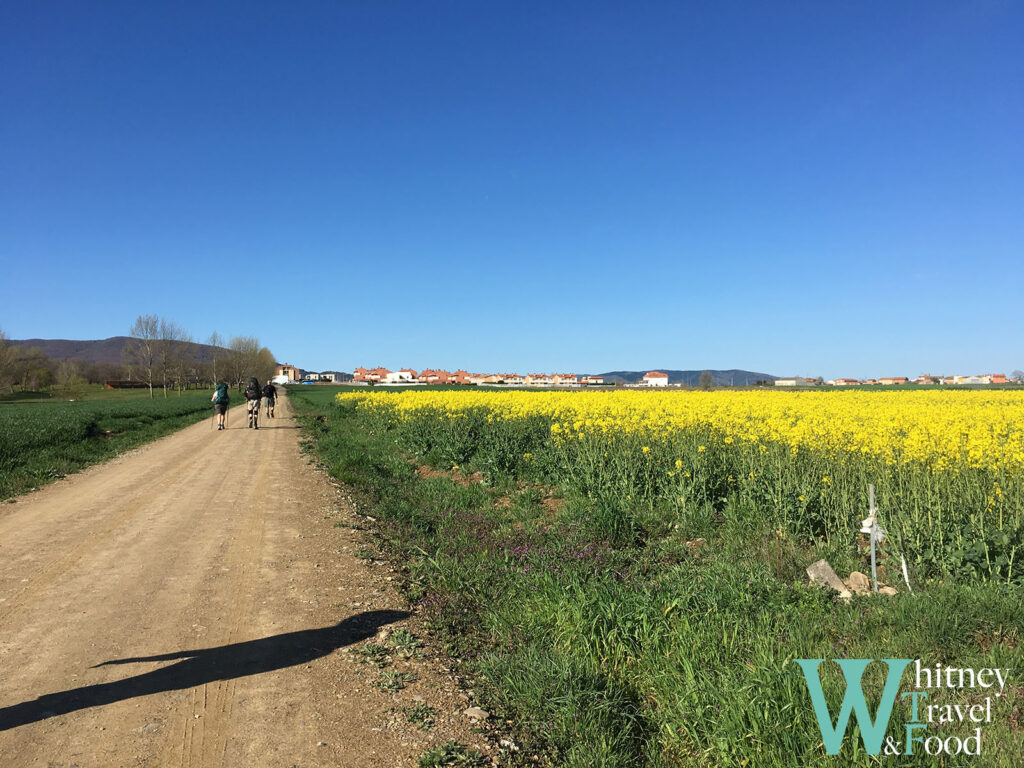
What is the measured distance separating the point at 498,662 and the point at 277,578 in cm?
317

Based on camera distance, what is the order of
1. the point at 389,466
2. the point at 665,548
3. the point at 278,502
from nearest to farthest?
the point at 665,548, the point at 278,502, the point at 389,466

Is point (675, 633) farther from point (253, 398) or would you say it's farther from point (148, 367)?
point (148, 367)

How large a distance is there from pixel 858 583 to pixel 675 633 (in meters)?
2.36

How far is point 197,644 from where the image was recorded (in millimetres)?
4469

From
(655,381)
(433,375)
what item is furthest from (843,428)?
(433,375)

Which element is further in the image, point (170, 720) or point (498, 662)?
point (498, 662)

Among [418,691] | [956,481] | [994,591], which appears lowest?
[418,691]

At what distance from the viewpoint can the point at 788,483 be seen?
743cm

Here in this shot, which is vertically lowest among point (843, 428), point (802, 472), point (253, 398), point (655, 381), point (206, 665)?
point (206, 665)

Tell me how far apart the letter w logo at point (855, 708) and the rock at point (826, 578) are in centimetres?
169

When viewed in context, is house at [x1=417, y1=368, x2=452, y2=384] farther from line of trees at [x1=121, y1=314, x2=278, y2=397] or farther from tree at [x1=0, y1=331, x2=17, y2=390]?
tree at [x1=0, y1=331, x2=17, y2=390]

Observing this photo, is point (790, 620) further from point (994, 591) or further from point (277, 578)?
point (277, 578)

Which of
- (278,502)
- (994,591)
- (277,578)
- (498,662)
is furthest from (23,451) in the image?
(994,591)

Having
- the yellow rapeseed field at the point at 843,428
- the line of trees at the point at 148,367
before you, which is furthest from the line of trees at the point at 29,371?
the yellow rapeseed field at the point at 843,428
